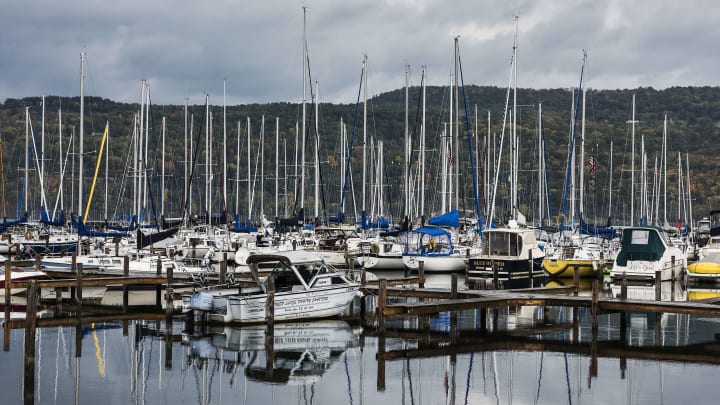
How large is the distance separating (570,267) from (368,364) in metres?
28.6

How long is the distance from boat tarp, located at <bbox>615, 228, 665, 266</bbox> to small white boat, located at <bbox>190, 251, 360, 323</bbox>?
20863 millimetres

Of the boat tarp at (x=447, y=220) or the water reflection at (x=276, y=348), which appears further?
the boat tarp at (x=447, y=220)

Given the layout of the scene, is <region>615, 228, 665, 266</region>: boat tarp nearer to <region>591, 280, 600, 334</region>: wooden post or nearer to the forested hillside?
<region>591, 280, 600, 334</region>: wooden post

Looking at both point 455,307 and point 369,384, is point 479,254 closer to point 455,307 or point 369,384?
point 455,307

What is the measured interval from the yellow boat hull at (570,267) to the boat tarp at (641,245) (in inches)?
116

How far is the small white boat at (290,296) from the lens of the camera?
104 ft

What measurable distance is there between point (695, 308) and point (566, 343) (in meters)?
3.81

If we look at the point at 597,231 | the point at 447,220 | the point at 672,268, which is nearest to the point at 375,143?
the point at 597,231

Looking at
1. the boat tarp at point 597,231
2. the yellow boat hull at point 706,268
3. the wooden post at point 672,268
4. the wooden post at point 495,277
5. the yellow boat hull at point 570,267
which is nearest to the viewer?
the wooden post at point 495,277

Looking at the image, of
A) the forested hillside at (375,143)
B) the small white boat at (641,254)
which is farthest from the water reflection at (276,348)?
the forested hillside at (375,143)

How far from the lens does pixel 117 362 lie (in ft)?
85.7

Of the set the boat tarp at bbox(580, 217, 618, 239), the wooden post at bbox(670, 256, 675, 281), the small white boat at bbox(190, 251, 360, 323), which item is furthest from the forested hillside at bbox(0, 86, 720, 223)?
the small white boat at bbox(190, 251, 360, 323)

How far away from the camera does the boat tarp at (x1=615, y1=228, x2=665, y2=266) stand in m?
49.7

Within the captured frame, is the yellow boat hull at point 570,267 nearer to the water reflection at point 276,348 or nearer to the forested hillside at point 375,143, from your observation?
the water reflection at point 276,348
